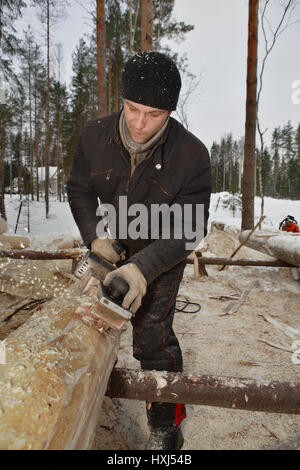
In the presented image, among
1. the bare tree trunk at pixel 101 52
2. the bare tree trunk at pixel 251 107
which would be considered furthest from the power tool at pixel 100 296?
the bare tree trunk at pixel 101 52

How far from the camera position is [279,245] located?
511 centimetres

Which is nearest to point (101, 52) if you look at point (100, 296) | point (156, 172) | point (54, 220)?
point (54, 220)

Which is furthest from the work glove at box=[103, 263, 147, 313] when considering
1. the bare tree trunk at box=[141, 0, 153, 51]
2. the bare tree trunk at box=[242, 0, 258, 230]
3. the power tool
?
the bare tree trunk at box=[242, 0, 258, 230]

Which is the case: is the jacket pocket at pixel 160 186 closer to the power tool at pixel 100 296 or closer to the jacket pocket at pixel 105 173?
the jacket pocket at pixel 105 173

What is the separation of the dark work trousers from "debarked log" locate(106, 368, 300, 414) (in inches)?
18.6

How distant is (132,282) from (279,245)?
440cm

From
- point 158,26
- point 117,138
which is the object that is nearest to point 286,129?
point 158,26

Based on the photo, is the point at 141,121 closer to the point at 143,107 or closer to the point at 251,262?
the point at 143,107

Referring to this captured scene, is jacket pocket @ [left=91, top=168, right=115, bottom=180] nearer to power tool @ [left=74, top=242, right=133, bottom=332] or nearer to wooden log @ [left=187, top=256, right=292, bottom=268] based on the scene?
power tool @ [left=74, top=242, right=133, bottom=332]

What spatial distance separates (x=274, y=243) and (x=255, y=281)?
0.83m

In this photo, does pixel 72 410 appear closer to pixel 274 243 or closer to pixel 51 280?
pixel 51 280

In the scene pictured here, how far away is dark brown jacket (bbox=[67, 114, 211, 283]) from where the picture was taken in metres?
1.90
